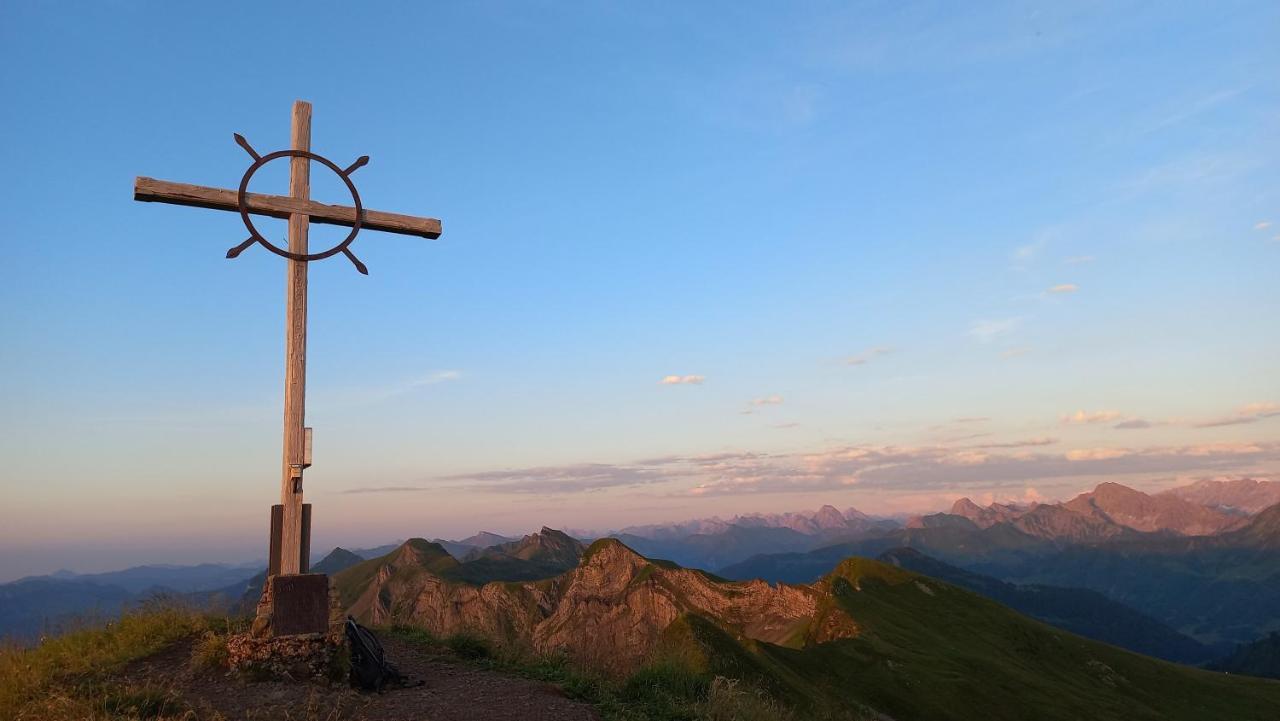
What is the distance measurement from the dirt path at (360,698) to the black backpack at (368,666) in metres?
0.30

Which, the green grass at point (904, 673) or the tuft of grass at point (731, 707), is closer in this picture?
the tuft of grass at point (731, 707)

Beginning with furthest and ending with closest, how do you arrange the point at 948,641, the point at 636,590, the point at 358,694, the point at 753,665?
the point at 636,590
the point at 948,641
the point at 753,665
the point at 358,694

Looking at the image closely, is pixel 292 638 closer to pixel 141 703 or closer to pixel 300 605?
pixel 300 605

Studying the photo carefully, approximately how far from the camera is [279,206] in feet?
47.9

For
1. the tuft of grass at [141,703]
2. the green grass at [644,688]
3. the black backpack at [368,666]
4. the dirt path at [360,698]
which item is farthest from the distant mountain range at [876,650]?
the tuft of grass at [141,703]

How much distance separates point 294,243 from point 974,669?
88955mm

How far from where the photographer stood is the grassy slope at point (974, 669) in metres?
73.3

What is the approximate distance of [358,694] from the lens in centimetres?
1225

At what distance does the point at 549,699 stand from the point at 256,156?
10.4 metres

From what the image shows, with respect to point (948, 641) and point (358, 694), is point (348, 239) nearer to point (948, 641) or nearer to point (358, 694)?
point (358, 694)

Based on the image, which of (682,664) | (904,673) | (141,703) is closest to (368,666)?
(141,703)

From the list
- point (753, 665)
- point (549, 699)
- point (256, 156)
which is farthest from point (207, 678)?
point (753, 665)

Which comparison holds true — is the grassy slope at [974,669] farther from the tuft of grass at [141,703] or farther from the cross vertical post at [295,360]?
the tuft of grass at [141,703]

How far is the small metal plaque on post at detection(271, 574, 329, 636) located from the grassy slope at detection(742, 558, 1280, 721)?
50480mm
